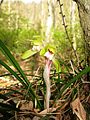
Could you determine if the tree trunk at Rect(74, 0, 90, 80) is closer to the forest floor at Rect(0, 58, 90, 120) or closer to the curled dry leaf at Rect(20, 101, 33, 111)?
the forest floor at Rect(0, 58, 90, 120)

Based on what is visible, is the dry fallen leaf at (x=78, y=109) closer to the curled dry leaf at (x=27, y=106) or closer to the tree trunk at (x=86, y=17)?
the curled dry leaf at (x=27, y=106)

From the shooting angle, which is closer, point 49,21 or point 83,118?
point 83,118

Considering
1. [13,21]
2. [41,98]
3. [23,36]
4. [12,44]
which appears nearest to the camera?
[41,98]

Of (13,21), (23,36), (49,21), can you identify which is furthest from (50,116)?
(13,21)

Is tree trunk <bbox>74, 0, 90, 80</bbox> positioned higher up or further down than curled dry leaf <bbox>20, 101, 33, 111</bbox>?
higher up

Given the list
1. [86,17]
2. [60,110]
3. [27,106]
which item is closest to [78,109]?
[60,110]

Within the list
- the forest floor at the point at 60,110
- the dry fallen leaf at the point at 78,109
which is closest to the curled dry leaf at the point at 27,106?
the forest floor at the point at 60,110

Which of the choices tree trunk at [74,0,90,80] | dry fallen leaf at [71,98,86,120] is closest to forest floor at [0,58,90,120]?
dry fallen leaf at [71,98,86,120]

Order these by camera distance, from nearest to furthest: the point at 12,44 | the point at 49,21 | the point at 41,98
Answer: the point at 41,98
the point at 49,21
the point at 12,44

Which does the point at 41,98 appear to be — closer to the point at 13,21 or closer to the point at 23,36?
the point at 23,36
